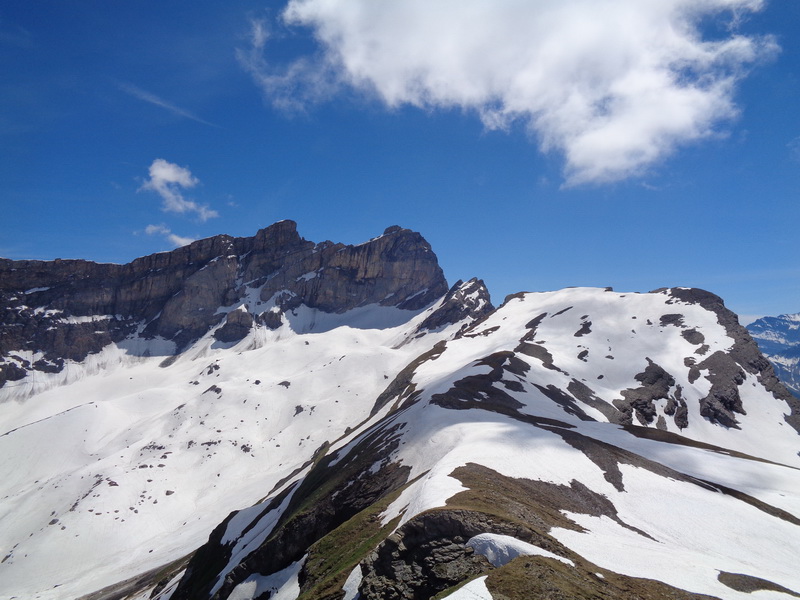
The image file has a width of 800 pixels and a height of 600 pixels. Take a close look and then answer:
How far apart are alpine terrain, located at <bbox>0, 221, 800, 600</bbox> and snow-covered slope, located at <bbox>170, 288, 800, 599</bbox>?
20cm

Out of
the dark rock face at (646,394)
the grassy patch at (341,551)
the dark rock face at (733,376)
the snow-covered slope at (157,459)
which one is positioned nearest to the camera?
the grassy patch at (341,551)

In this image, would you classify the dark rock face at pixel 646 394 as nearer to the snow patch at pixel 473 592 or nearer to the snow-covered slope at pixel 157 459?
the snow-covered slope at pixel 157 459

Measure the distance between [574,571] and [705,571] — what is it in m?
12.3

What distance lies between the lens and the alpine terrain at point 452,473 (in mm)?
23141

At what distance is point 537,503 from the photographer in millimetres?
31312

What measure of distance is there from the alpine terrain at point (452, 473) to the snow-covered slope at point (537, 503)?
0.64 ft

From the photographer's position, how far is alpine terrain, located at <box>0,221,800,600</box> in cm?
2314

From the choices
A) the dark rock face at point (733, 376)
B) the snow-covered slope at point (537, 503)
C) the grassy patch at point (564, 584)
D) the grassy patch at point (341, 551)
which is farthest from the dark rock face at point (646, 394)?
the grassy patch at point (564, 584)

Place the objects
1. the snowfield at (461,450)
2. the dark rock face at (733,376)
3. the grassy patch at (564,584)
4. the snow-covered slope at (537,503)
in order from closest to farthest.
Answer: the grassy patch at (564,584)
the snow-covered slope at (537,503)
the snowfield at (461,450)
the dark rock face at (733,376)

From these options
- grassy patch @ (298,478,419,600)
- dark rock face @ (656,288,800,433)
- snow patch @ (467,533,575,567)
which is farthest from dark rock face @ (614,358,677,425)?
snow patch @ (467,533,575,567)

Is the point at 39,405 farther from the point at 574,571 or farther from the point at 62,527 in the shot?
the point at 574,571

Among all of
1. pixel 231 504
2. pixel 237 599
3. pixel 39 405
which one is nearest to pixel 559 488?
pixel 237 599

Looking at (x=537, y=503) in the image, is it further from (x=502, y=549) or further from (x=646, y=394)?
(x=646, y=394)

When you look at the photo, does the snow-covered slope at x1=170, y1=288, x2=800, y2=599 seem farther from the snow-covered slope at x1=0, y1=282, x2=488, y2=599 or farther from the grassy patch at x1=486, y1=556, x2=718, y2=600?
the snow-covered slope at x1=0, y1=282, x2=488, y2=599
